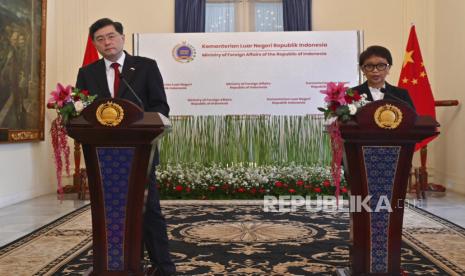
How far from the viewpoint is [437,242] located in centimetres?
324

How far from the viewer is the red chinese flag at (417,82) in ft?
18.6

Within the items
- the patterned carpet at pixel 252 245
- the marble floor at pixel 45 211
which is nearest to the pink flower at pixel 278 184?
the patterned carpet at pixel 252 245

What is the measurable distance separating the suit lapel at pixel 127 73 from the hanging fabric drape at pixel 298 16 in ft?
15.0

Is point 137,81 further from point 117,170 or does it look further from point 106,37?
point 117,170

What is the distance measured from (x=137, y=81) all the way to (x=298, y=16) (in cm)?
469

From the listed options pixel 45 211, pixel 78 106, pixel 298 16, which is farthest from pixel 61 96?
pixel 298 16

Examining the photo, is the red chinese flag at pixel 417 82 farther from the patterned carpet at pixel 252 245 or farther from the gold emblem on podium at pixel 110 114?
the gold emblem on podium at pixel 110 114

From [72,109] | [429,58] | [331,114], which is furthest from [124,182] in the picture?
[429,58]

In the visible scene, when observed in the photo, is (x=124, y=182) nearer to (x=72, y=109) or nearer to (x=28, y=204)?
(x=72, y=109)

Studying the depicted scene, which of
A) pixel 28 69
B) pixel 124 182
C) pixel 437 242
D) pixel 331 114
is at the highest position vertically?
pixel 28 69

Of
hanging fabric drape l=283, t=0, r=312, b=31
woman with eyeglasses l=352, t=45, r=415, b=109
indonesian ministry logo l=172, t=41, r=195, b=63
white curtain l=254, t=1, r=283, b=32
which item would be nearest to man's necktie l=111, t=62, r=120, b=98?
woman with eyeglasses l=352, t=45, r=415, b=109

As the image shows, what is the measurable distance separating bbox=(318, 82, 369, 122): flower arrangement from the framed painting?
397 centimetres

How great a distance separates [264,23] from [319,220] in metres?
3.49

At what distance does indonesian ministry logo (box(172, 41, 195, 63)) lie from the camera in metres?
5.72
